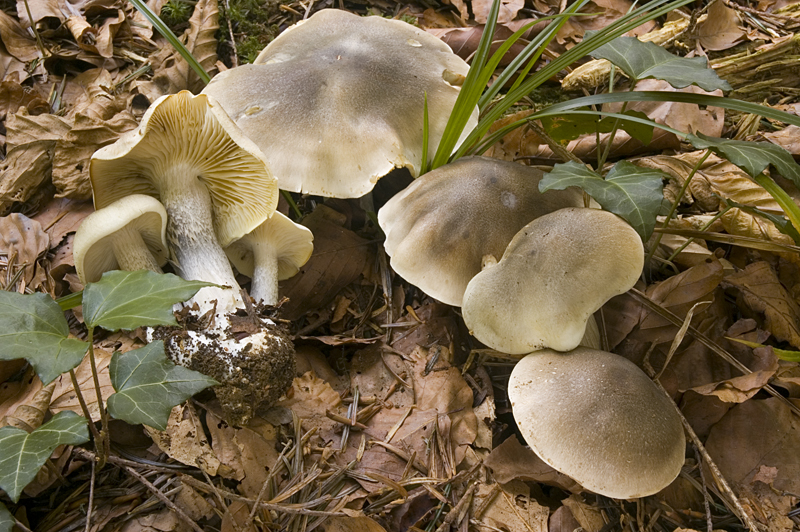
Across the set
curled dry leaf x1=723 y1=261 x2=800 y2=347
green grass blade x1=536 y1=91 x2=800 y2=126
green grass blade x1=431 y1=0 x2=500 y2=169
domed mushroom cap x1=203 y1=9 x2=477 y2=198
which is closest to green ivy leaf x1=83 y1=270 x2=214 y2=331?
domed mushroom cap x1=203 y1=9 x2=477 y2=198

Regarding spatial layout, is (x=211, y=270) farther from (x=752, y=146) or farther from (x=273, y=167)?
(x=752, y=146)

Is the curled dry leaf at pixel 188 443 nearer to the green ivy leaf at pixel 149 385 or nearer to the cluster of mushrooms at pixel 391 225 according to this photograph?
the cluster of mushrooms at pixel 391 225

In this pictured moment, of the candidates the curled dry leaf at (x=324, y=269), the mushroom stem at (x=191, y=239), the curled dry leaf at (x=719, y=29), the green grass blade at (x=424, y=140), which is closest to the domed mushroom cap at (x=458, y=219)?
the green grass blade at (x=424, y=140)

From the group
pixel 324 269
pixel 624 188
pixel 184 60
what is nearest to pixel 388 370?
pixel 324 269

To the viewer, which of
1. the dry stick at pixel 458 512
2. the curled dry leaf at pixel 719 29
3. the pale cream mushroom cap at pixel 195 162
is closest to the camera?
the dry stick at pixel 458 512

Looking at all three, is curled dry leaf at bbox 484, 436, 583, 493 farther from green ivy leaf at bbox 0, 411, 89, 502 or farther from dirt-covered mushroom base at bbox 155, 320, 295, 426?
green ivy leaf at bbox 0, 411, 89, 502

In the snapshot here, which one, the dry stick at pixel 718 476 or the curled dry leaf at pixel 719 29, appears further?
the curled dry leaf at pixel 719 29

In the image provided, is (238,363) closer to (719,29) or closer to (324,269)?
(324,269)
